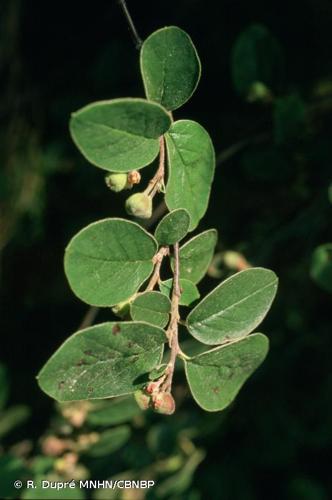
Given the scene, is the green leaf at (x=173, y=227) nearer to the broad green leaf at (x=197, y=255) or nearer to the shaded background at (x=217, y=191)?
the broad green leaf at (x=197, y=255)

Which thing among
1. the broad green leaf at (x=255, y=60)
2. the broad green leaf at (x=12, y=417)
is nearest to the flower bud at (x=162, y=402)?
the broad green leaf at (x=255, y=60)

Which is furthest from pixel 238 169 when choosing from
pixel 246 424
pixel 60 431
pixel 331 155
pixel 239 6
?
pixel 60 431

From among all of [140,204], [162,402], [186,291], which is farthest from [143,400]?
[140,204]

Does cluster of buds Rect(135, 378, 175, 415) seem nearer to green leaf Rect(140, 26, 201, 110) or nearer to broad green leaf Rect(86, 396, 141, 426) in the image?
green leaf Rect(140, 26, 201, 110)

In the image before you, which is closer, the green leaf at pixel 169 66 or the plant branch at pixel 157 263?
the green leaf at pixel 169 66

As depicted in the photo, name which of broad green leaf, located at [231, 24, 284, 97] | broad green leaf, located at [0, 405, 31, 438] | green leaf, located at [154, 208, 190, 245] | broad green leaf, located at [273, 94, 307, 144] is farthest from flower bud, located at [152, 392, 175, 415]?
broad green leaf, located at [0, 405, 31, 438]

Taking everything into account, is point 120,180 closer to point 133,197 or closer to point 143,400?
point 133,197
